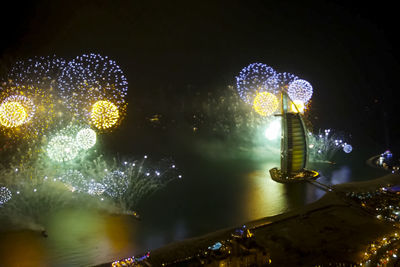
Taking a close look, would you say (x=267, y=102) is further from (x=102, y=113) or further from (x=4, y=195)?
(x=4, y=195)

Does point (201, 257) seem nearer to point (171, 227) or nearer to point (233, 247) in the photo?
point (233, 247)

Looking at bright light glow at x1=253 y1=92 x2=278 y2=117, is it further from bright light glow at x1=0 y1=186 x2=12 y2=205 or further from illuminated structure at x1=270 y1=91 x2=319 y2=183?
bright light glow at x1=0 y1=186 x2=12 y2=205

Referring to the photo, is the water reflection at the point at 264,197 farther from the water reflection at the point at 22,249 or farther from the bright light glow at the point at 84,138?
the bright light glow at the point at 84,138

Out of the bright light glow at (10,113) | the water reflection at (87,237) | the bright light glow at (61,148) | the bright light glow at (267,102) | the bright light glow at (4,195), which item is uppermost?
the bright light glow at (10,113)

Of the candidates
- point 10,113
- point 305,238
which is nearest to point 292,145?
point 305,238

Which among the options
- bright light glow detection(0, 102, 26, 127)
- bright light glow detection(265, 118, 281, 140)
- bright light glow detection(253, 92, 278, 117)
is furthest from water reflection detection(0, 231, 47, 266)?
bright light glow detection(265, 118, 281, 140)

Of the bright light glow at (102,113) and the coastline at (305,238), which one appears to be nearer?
the coastline at (305,238)

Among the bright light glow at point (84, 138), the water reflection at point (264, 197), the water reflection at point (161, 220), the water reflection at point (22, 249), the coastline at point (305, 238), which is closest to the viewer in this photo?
the coastline at point (305, 238)

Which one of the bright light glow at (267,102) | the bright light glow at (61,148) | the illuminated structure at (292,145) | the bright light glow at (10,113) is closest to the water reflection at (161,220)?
the illuminated structure at (292,145)
